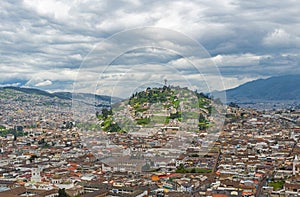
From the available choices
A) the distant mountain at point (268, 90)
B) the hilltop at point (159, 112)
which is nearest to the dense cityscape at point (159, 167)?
the hilltop at point (159, 112)

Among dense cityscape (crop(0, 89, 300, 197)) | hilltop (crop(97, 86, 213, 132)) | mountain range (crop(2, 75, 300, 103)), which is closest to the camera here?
dense cityscape (crop(0, 89, 300, 197))

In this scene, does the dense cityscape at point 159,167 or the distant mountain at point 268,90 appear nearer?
the dense cityscape at point 159,167

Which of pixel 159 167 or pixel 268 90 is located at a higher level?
pixel 268 90

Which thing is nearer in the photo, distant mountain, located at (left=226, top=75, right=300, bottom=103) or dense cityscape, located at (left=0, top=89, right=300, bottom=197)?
dense cityscape, located at (left=0, top=89, right=300, bottom=197)

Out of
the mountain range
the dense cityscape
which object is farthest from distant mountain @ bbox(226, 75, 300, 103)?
the dense cityscape

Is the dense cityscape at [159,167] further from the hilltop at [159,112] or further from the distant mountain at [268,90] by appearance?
the distant mountain at [268,90]

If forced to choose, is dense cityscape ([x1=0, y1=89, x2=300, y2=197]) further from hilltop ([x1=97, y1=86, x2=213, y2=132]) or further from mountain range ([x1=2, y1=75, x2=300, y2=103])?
mountain range ([x1=2, y1=75, x2=300, y2=103])

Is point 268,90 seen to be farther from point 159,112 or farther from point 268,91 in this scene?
point 159,112

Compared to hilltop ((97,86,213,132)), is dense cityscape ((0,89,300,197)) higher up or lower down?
lower down

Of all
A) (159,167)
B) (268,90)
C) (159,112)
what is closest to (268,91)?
(268,90)

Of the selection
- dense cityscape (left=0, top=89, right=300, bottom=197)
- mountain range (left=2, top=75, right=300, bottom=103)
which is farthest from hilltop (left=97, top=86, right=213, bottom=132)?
mountain range (left=2, top=75, right=300, bottom=103)

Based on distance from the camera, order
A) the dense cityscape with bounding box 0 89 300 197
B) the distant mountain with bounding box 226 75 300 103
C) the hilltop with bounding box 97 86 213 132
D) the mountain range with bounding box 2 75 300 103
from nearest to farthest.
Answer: the dense cityscape with bounding box 0 89 300 197, the hilltop with bounding box 97 86 213 132, the mountain range with bounding box 2 75 300 103, the distant mountain with bounding box 226 75 300 103
